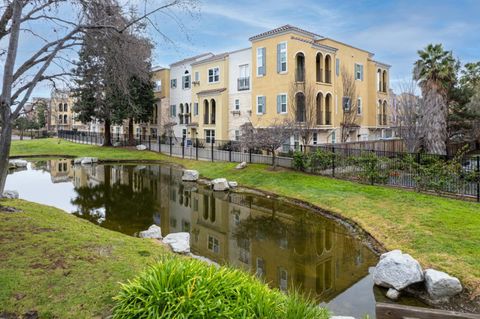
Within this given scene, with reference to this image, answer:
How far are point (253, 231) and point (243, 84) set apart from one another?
22.3 metres

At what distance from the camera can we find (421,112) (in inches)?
1097

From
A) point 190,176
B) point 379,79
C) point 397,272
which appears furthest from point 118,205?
point 379,79

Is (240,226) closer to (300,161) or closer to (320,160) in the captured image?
(320,160)

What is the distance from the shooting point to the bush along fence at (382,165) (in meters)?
15.0

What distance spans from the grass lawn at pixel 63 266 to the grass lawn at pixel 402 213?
23.1ft

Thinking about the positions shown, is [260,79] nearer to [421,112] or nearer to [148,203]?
[421,112]

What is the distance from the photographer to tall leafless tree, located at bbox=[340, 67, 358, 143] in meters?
31.7

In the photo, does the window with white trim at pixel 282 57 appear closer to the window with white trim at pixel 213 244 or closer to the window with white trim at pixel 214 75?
the window with white trim at pixel 214 75

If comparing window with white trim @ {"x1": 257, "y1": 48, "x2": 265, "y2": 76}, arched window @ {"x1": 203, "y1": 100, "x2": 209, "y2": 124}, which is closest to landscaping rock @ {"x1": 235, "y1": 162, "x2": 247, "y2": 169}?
window with white trim @ {"x1": 257, "y1": 48, "x2": 265, "y2": 76}

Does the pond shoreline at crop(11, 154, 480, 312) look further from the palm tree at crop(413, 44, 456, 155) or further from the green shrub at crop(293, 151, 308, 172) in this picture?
the palm tree at crop(413, 44, 456, 155)

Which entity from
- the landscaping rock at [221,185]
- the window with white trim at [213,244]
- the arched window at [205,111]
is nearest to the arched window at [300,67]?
the landscaping rock at [221,185]

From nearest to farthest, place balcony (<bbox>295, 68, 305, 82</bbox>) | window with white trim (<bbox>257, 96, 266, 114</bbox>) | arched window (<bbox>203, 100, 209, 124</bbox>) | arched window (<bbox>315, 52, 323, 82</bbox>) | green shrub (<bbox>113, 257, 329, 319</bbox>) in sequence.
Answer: green shrub (<bbox>113, 257, 329, 319</bbox>), balcony (<bbox>295, 68, 305, 82</bbox>), arched window (<bbox>315, 52, 323, 82</bbox>), window with white trim (<bbox>257, 96, 266, 114</bbox>), arched window (<bbox>203, 100, 209, 124</bbox>)

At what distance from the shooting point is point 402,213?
13047mm

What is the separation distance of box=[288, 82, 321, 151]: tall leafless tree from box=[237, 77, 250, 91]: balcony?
19.7 ft
